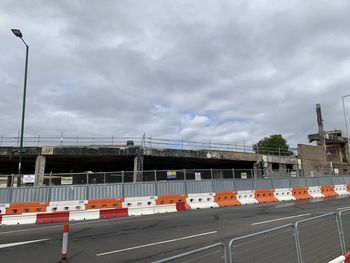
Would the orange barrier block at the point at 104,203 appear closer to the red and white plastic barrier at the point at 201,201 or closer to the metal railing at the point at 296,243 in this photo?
the red and white plastic barrier at the point at 201,201

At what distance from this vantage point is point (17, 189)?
61.7 ft

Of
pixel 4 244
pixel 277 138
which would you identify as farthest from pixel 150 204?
pixel 277 138

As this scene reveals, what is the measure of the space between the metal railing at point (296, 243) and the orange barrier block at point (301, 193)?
75.4ft

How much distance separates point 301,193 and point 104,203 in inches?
699

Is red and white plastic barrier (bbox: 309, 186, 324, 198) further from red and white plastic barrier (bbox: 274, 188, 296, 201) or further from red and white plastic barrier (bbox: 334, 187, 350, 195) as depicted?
red and white plastic barrier (bbox: 334, 187, 350, 195)

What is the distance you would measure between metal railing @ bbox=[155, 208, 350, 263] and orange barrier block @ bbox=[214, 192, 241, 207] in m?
16.4

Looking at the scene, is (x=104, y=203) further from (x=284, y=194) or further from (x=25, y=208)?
(x=284, y=194)

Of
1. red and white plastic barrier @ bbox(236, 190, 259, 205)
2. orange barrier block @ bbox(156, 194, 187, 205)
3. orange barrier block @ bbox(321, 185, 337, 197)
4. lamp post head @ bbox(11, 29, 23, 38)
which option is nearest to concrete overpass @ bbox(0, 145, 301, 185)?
orange barrier block @ bbox(156, 194, 187, 205)

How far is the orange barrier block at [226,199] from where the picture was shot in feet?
78.1

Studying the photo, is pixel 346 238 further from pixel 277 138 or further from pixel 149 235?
pixel 277 138

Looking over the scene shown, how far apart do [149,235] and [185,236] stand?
1.27 meters

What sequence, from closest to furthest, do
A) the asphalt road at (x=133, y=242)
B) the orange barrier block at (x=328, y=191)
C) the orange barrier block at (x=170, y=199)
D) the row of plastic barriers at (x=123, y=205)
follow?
the asphalt road at (x=133, y=242), the row of plastic barriers at (x=123, y=205), the orange barrier block at (x=170, y=199), the orange barrier block at (x=328, y=191)

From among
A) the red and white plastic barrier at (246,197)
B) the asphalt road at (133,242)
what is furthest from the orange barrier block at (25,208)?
the red and white plastic barrier at (246,197)

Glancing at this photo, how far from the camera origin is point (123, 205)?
20516mm
